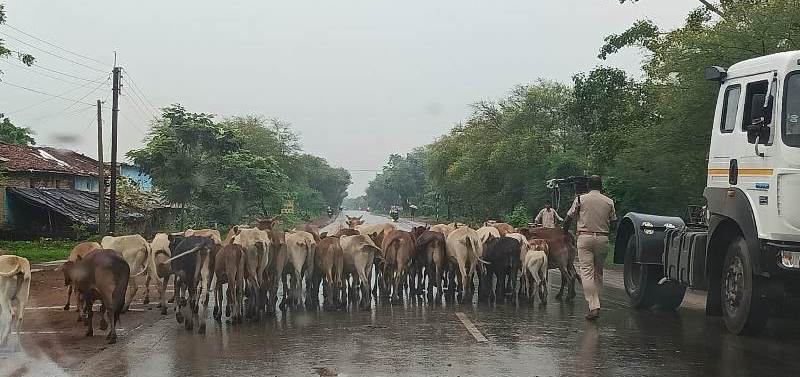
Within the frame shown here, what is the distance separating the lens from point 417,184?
364 feet

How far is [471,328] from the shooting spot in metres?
10.4

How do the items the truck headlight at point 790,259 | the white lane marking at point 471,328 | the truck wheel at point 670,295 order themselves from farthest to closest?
the truck wheel at point 670,295 → the white lane marking at point 471,328 → the truck headlight at point 790,259

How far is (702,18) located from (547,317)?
1642cm

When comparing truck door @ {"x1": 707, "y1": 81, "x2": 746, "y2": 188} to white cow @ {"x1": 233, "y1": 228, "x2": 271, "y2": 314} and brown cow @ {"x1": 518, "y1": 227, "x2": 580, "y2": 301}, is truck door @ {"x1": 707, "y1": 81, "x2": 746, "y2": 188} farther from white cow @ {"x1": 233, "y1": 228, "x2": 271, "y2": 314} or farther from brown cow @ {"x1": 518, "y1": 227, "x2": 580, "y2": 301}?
white cow @ {"x1": 233, "y1": 228, "x2": 271, "y2": 314}

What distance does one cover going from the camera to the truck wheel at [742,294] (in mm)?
9242

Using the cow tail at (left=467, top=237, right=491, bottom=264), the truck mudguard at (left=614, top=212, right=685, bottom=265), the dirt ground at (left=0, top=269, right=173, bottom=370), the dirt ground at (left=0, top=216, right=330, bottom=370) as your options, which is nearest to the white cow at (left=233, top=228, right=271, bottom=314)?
the dirt ground at (left=0, top=216, right=330, bottom=370)

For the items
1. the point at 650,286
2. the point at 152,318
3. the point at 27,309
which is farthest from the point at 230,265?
the point at 650,286

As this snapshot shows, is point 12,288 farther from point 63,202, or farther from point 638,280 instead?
point 63,202

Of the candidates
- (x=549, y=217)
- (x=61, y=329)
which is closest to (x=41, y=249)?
(x=549, y=217)

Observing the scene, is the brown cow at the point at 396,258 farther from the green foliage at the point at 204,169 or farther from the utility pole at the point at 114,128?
the green foliage at the point at 204,169

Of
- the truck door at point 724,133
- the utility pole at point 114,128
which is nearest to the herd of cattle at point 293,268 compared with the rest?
the truck door at point 724,133

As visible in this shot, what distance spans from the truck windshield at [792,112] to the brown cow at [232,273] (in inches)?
275

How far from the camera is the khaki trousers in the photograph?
11344 mm

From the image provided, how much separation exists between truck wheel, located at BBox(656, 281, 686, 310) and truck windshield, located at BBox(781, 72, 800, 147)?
14.6 feet
